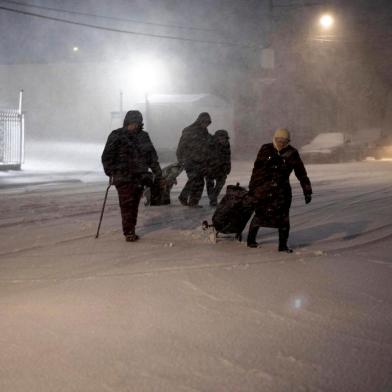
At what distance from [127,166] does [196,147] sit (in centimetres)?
353

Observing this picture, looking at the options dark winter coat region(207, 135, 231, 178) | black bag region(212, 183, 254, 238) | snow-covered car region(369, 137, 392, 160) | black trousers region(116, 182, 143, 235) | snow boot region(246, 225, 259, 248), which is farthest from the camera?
snow-covered car region(369, 137, 392, 160)

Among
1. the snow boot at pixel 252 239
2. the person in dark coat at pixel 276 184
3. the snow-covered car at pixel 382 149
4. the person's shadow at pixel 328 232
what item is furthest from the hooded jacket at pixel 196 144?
the snow-covered car at pixel 382 149

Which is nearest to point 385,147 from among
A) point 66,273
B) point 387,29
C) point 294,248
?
point 387,29

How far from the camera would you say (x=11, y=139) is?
72.0 feet

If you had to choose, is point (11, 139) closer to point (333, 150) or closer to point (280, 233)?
point (333, 150)

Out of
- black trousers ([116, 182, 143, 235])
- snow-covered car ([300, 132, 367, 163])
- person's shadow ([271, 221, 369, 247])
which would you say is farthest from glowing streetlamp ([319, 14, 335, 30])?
black trousers ([116, 182, 143, 235])

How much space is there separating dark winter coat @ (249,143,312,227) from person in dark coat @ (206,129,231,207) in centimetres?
422

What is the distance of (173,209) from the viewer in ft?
38.4

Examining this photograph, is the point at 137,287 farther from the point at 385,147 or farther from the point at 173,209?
the point at 385,147

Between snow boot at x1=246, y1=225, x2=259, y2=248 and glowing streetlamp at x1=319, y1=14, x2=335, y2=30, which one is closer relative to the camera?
snow boot at x1=246, y1=225, x2=259, y2=248

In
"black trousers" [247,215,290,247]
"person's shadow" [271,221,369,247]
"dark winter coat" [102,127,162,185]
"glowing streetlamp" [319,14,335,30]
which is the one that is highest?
"glowing streetlamp" [319,14,335,30]

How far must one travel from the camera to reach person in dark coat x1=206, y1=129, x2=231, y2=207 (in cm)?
1177

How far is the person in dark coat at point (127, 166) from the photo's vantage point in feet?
27.0

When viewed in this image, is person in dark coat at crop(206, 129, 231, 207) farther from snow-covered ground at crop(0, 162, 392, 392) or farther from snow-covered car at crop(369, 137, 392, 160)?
snow-covered car at crop(369, 137, 392, 160)
